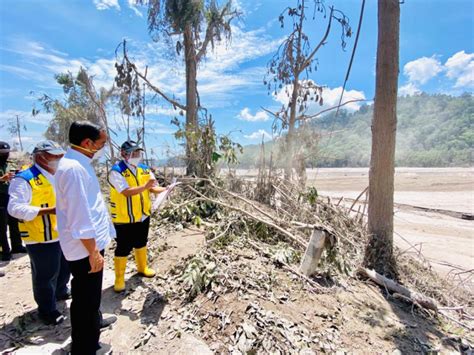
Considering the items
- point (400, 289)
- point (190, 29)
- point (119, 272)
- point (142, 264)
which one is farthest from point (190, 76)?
point (400, 289)

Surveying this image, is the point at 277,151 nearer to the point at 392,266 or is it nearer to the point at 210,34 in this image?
the point at 392,266

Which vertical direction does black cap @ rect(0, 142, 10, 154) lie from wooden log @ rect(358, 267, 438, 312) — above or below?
above

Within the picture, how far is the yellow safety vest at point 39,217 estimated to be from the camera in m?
2.32

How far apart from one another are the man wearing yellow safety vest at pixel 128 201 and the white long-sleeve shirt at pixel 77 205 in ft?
2.87

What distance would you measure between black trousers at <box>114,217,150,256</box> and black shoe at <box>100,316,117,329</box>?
25.4 inches

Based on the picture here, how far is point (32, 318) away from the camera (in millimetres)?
2607

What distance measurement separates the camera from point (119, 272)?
9.85 feet

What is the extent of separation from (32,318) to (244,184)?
4.61 meters

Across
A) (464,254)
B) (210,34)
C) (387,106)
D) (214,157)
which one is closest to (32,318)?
(214,157)

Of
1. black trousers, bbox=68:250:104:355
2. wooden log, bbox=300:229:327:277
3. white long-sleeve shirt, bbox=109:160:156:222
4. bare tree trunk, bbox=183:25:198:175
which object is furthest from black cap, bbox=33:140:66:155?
bare tree trunk, bbox=183:25:198:175

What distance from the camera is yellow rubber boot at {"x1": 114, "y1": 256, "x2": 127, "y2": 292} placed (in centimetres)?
298

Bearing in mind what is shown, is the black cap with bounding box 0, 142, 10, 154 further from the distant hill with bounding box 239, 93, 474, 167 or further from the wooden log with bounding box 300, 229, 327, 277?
the distant hill with bounding box 239, 93, 474, 167

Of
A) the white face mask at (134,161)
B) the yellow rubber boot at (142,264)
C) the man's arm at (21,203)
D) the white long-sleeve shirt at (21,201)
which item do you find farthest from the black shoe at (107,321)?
the white face mask at (134,161)

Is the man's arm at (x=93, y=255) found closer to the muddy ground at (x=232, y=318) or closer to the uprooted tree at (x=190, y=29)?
the muddy ground at (x=232, y=318)
